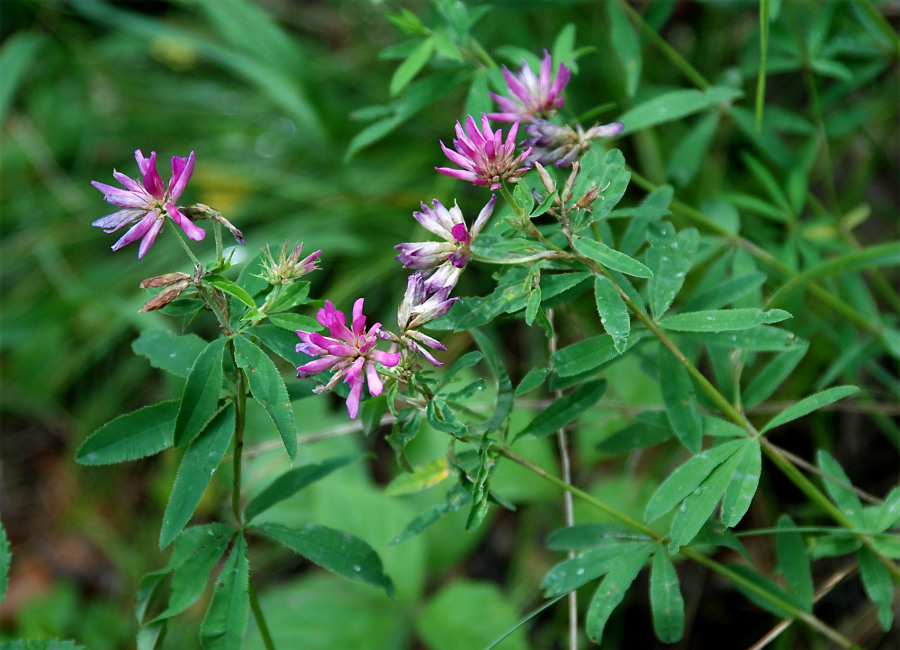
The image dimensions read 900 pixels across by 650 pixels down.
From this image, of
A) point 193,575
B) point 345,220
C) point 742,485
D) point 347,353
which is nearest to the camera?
point 347,353

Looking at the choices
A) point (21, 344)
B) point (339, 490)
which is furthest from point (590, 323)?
point (21, 344)

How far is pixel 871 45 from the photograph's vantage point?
1948 mm

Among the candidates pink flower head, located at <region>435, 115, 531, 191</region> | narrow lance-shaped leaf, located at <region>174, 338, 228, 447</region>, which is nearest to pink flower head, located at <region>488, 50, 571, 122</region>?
pink flower head, located at <region>435, 115, 531, 191</region>

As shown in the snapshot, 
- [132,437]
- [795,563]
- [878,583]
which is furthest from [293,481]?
[878,583]

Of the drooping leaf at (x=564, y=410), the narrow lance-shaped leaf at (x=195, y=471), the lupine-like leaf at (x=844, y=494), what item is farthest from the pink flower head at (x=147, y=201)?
the lupine-like leaf at (x=844, y=494)

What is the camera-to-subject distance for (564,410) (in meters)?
1.26

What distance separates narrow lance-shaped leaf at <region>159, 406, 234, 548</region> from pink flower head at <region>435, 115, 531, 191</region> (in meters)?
0.54

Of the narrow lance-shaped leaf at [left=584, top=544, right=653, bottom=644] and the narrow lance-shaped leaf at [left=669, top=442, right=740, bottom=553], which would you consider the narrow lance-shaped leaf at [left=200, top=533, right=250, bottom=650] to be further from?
the narrow lance-shaped leaf at [left=669, top=442, right=740, bottom=553]

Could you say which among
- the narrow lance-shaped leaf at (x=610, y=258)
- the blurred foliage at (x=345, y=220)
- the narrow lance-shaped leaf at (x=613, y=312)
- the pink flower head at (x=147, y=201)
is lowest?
the blurred foliage at (x=345, y=220)

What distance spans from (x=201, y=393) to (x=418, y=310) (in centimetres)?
36

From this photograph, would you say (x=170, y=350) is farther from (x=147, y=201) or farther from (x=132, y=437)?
(x=147, y=201)

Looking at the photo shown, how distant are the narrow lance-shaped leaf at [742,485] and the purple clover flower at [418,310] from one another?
48cm

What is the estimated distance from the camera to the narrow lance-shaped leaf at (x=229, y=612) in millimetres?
1155

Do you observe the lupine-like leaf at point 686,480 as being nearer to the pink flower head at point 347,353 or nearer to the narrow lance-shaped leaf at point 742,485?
the narrow lance-shaped leaf at point 742,485
